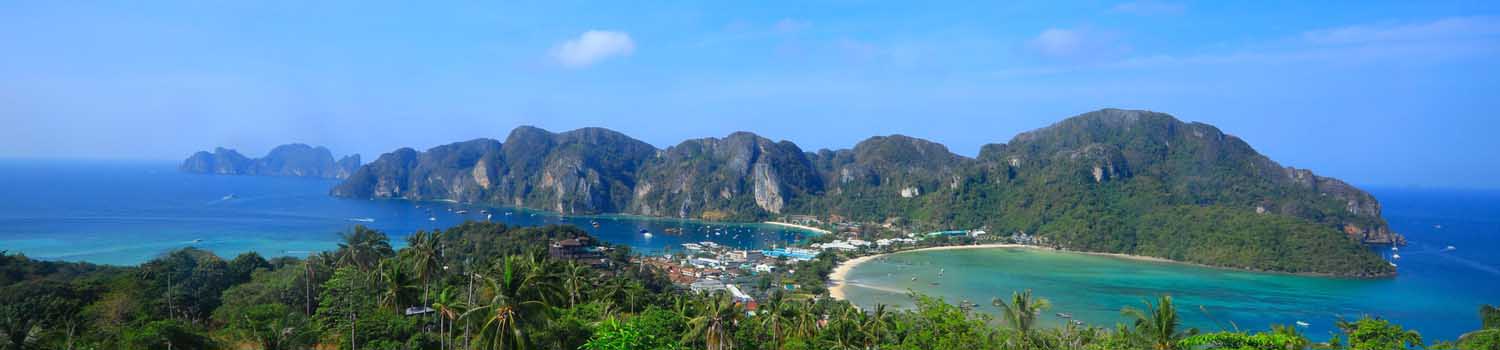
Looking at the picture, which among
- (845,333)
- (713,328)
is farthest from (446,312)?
(845,333)

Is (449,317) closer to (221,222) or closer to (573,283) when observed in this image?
(573,283)

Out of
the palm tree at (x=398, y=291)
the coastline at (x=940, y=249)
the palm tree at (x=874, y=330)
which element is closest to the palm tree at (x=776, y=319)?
the palm tree at (x=874, y=330)

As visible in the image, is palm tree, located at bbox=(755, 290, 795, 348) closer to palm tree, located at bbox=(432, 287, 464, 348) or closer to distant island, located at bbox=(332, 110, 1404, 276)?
palm tree, located at bbox=(432, 287, 464, 348)

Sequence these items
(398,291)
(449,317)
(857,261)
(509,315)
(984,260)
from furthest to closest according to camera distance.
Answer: (984,260) < (857,261) < (398,291) < (449,317) < (509,315)

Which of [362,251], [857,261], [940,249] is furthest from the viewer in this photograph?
[940,249]

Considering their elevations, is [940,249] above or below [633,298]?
above

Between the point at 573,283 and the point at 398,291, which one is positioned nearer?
the point at 398,291

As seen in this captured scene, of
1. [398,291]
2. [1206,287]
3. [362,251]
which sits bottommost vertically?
[1206,287]
